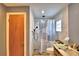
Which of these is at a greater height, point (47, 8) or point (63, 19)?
point (47, 8)

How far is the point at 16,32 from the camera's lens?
2371mm

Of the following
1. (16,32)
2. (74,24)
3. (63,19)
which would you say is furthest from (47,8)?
(16,32)

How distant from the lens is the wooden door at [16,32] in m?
2.33

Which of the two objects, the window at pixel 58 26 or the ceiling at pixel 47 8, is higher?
the ceiling at pixel 47 8

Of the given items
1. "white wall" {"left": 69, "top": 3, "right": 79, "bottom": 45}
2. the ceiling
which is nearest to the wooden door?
the ceiling

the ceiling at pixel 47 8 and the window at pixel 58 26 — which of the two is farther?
the window at pixel 58 26

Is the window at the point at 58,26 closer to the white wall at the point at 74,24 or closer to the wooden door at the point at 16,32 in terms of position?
the white wall at the point at 74,24

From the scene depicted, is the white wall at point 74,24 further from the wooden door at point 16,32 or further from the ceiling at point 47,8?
the wooden door at point 16,32

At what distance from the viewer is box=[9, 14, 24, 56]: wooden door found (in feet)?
7.66

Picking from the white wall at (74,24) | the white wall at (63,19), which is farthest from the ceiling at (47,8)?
the white wall at (74,24)

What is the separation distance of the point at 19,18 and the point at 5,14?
0.23 metres

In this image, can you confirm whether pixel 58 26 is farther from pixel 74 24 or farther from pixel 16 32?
pixel 16 32

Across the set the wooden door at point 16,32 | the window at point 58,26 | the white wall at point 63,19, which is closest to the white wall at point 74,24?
the white wall at point 63,19

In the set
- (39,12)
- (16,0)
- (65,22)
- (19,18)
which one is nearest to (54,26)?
(65,22)
